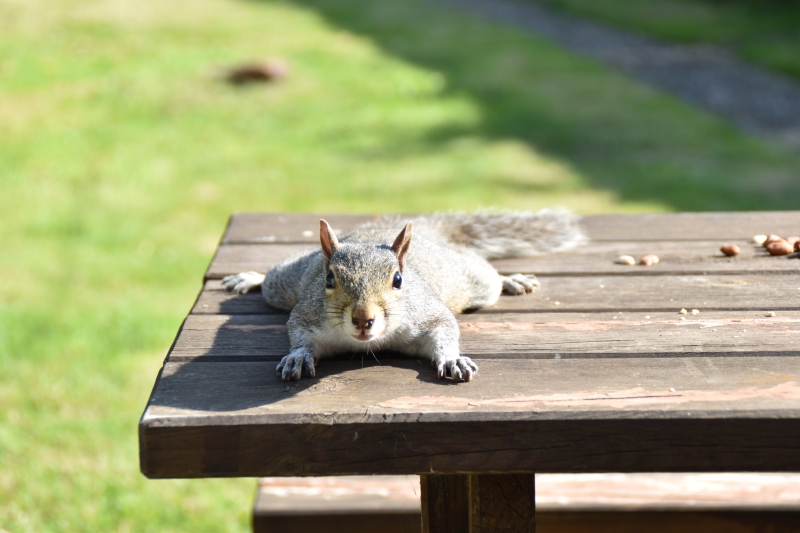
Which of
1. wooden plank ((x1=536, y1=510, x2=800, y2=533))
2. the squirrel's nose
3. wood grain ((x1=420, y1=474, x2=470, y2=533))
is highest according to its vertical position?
the squirrel's nose

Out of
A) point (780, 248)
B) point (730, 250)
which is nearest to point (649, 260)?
point (730, 250)

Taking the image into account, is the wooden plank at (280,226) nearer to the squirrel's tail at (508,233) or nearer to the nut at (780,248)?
the squirrel's tail at (508,233)

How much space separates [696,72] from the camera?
7852 millimetres

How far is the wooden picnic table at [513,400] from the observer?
46.8 inches

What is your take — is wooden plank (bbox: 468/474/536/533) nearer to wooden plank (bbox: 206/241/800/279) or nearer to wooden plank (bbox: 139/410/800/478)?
wooden plank (bbox: 139/410/800/478)

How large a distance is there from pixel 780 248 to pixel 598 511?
72 centimetres

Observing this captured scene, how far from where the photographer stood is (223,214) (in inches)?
180

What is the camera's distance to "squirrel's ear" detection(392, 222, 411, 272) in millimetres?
1468

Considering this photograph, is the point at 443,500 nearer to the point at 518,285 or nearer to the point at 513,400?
the point at 513,400

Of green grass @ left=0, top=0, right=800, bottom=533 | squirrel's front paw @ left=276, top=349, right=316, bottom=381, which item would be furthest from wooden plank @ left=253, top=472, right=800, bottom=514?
squirrel's front paw @ left=276, top=349, right=316, bottom=381

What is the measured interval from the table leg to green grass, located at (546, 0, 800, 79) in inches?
273

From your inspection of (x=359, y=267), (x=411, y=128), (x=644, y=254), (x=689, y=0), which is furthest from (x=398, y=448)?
(x=689, y=0)

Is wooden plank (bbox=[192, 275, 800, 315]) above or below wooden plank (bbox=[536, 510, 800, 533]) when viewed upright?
above

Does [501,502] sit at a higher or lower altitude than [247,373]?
lower
